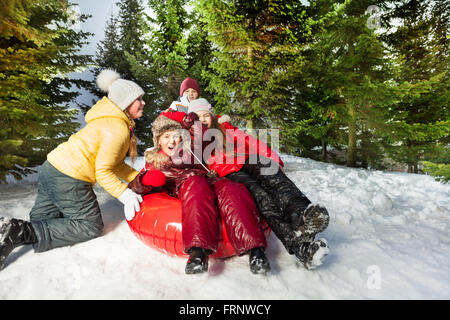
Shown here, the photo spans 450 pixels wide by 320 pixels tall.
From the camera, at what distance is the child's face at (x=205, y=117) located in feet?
10.1

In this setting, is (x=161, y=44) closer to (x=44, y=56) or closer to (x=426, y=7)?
(x=44, y=56)

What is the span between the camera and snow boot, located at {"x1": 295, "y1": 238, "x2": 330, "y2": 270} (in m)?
1.65

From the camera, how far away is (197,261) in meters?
1.58

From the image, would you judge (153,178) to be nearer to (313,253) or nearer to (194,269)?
(194,269)

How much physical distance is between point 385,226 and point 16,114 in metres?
5.43

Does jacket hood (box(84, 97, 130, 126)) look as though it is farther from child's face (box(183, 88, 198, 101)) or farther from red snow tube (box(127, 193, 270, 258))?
child's face (box(183, 88, 198, 101))

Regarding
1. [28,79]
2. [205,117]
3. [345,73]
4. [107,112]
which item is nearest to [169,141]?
[107,112]

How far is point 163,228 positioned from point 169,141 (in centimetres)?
99

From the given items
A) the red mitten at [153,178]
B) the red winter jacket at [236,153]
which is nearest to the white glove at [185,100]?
the red winter jacket at [236,153]

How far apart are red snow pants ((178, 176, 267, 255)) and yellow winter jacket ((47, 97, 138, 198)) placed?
765mm

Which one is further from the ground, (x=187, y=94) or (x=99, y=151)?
(x=187, y=94)

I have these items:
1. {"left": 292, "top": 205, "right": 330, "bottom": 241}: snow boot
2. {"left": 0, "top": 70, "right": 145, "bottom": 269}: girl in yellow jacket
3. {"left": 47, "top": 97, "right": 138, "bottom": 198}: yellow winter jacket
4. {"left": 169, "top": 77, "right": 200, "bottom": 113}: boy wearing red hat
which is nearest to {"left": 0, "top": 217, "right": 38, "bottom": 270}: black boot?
{"left": 0, "top": 70, "right": 145, "bottom": 269}: girl in yellow jacket

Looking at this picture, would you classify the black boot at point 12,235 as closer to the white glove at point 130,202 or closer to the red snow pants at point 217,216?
the white glove at point 130,202

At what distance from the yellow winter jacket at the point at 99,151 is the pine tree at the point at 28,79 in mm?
1826
